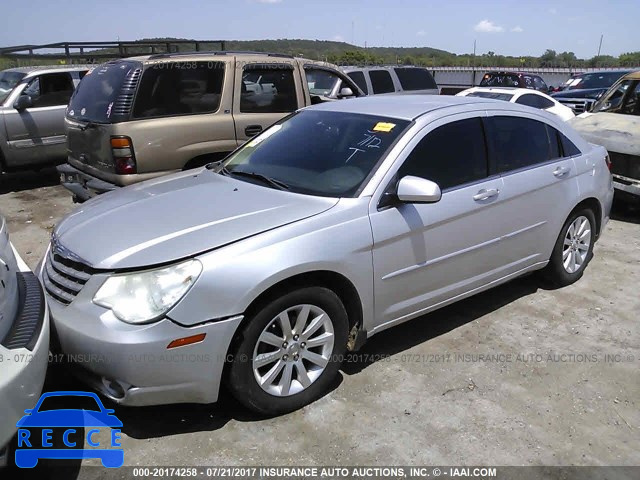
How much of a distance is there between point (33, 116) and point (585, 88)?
567 inches

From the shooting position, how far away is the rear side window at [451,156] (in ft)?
12.0

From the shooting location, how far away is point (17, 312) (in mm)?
2635

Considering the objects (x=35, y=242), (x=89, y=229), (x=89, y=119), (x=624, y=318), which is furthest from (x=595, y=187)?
(x=35, y=242)

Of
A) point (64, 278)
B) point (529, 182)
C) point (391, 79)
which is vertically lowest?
point (64, 278)

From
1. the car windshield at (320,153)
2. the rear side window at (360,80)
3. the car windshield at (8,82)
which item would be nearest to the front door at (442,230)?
the car windshield at (320,153)

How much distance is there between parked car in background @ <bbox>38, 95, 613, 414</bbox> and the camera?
2.77 metres

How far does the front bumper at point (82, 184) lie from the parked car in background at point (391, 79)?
6.72 meters

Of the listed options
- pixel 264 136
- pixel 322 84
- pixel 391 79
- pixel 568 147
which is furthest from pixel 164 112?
pixel 391 79

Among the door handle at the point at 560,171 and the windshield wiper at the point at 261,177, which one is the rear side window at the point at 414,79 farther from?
the windshield wiper at the point at 261,177

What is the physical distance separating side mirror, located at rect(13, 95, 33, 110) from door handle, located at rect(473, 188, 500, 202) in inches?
294

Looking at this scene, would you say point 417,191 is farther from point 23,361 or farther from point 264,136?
point 23,361

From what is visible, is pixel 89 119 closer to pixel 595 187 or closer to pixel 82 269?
pixel 82 269

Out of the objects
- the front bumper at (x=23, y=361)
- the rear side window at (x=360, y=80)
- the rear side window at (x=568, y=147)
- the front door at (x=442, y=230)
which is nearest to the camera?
the front bumper at (x=23, y=361)

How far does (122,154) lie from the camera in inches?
223
